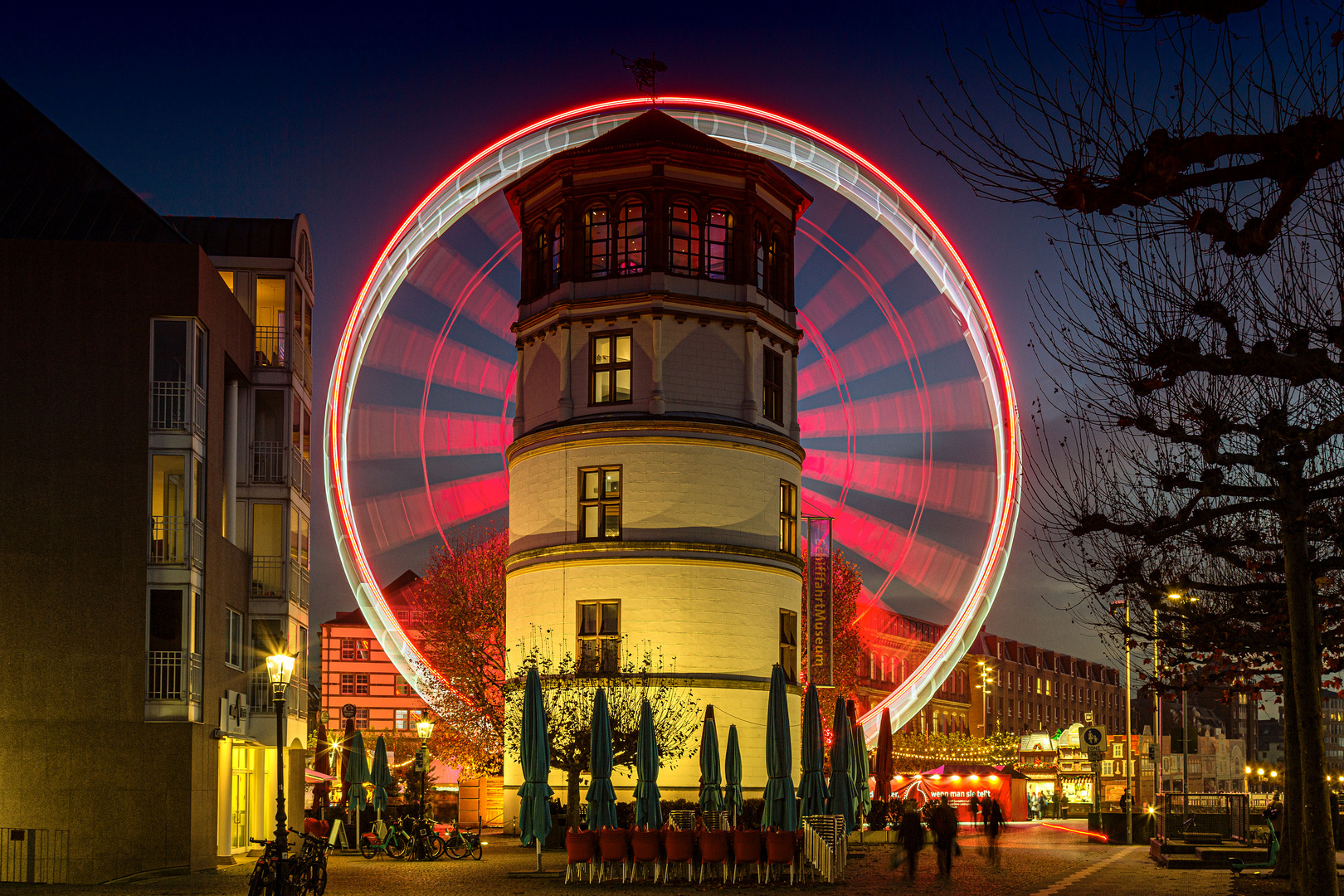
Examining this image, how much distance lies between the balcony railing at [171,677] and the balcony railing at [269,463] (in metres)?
9.94

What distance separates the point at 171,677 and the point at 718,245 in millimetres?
19094

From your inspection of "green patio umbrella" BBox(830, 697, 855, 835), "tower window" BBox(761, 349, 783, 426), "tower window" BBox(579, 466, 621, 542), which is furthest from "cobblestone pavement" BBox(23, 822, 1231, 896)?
"tower window" BBox(761, 349, 783, 426)

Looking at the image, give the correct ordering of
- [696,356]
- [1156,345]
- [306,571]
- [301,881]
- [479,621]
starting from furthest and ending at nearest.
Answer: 1. [479,621]
2. [306,571]
3. [696,356]
4. [301,881]
5. [1156,345]

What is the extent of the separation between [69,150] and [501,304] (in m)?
13.7

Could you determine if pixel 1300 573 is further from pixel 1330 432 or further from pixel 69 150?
pixel 69 150

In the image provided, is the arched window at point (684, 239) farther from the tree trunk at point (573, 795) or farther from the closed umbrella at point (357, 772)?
the closed umbrella at point (357, 772)

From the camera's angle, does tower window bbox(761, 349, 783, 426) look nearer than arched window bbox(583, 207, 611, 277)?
No

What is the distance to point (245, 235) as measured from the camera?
4328 centimetres

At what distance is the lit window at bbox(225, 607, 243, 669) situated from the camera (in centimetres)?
3738

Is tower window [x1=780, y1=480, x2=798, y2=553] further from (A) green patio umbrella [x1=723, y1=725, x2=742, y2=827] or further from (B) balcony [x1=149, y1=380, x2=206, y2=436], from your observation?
(B) balcony [x1=149, y1=380, x2=206, y2=436]

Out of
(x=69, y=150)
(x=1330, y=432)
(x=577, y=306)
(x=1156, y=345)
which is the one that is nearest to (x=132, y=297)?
(x=69, y=150)

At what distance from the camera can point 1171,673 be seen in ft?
113

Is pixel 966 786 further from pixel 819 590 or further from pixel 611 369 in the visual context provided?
pixel 611 369

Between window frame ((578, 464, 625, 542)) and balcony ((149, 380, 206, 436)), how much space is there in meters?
11.3
